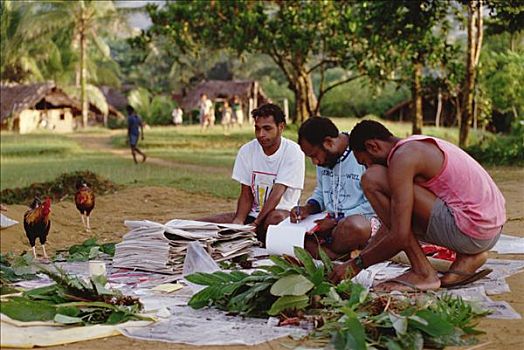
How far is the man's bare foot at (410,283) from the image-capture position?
4.33 metres

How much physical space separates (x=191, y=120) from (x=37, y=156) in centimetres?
1912

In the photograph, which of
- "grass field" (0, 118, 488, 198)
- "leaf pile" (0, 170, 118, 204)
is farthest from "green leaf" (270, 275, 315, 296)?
"leaf pile" (0, 170, 118, 204)

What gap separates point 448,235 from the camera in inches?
177

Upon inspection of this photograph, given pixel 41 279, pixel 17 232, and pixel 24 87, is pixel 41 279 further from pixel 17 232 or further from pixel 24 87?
pixel 24 87

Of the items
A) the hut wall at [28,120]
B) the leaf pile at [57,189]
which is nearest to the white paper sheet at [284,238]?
the leaf pile at [57,189]

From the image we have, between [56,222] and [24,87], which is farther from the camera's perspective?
[24,87]

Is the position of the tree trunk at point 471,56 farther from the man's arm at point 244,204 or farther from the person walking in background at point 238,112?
the person walking in background at point 238,112

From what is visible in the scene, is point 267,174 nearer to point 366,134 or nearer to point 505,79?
point 366,134

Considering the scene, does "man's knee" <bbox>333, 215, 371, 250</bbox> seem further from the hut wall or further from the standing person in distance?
the hut wall

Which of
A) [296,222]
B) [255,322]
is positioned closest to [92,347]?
[255,322]

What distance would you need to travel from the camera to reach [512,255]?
5684 millimetres

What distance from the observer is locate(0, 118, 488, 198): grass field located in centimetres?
1369

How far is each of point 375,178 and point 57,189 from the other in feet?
27.6

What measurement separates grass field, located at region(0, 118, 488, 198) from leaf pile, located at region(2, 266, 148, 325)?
7.35 m
